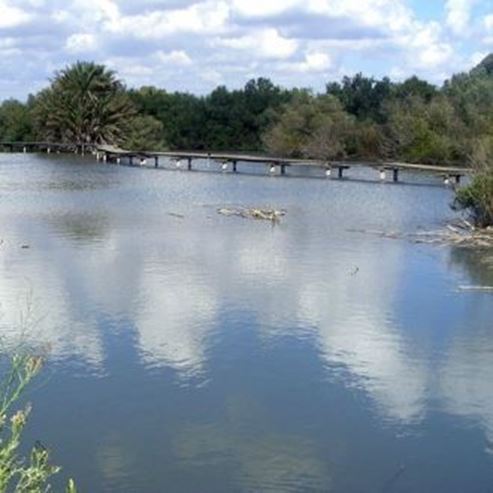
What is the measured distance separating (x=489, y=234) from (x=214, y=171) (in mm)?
31538

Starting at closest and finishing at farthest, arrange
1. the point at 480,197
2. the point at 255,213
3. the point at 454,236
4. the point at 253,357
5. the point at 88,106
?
the point at 253,357, the point at 454,236, the point at 480,197, the point at 255,213, the point at 88,106

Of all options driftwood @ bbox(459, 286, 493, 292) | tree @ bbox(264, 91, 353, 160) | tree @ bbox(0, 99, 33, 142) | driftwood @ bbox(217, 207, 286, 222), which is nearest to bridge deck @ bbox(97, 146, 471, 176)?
driftwood @ bbox(217, 207, 286, 222)

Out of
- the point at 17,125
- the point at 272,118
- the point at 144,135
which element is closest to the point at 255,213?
the point at 144,135

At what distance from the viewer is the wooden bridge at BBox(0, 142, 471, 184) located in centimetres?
4431

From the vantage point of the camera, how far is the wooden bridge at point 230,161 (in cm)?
4431

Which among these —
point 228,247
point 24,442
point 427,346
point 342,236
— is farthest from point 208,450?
point 342,236

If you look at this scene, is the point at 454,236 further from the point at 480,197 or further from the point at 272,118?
the point at 272,118

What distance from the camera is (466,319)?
44.8 ft

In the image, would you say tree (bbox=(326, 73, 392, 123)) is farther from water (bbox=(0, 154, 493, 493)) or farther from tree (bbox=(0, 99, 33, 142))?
water (bbox=(0, 154, 493, 493))

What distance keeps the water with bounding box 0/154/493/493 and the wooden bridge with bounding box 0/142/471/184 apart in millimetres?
21265

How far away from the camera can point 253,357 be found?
11.1m

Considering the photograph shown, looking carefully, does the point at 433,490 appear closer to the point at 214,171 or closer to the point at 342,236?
the point at 342,236

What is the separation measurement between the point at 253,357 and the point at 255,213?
52.0 feet

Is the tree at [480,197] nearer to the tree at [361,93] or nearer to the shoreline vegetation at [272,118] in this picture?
the shoreline vegetation at [272,118]
